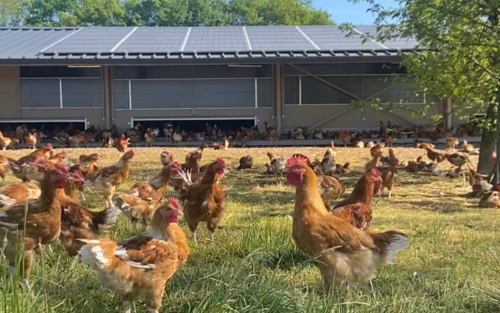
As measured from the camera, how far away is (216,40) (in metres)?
24.0

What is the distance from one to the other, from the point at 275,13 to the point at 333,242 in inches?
2672

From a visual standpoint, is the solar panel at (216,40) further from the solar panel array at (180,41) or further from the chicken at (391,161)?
the chicken at (391,161)

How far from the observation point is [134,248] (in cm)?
399

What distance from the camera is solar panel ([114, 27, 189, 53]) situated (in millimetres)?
21078

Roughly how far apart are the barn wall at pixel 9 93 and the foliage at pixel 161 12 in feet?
150

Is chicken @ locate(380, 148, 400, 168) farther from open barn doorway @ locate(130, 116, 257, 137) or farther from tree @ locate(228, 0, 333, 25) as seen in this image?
tree @ locate(228, 0, 333, 25)

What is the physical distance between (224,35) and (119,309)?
23072 millimetres

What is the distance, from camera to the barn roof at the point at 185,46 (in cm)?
1986

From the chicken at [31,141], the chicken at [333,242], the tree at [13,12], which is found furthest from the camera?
the tree at [13,12]

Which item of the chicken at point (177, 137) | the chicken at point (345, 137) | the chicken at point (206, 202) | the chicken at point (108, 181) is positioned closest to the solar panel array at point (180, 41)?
the chicken at point (177, 137)

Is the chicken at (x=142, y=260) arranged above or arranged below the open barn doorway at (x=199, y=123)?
below

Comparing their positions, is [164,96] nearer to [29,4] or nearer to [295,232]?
[295,232]

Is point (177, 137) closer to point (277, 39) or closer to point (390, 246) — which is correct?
point (277, 39)

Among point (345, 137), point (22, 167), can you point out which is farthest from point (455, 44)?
point (345, 137)
